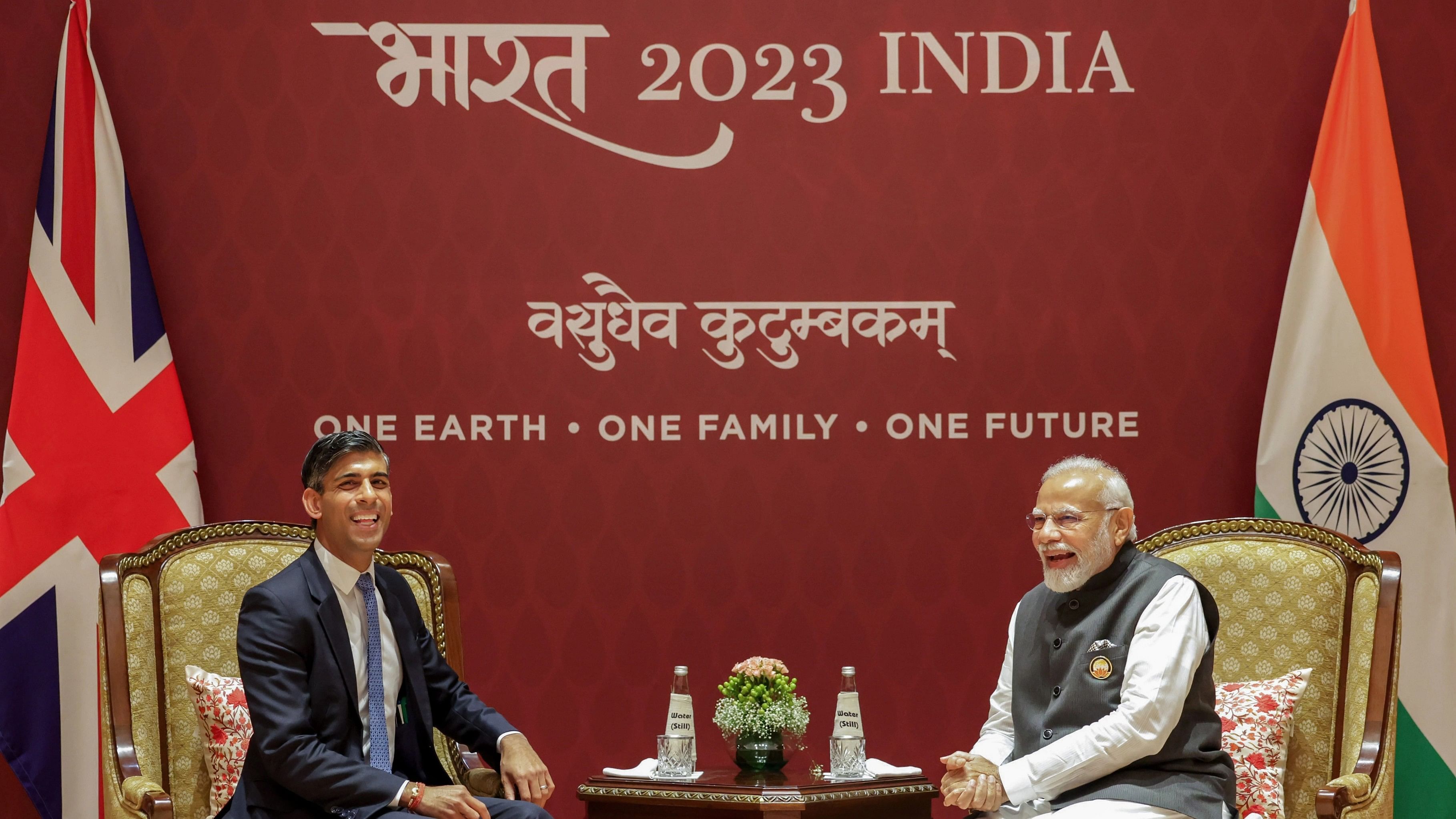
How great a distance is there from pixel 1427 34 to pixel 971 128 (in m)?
1.61

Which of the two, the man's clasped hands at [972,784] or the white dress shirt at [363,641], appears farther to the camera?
the white dress shirt at [363,641]

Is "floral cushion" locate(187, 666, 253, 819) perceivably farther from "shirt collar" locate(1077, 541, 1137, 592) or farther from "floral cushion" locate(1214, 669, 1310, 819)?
"floral cushion" locate(1214, 669, 1310, 819)

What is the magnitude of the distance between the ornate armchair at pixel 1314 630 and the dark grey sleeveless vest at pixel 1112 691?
1.66 ft

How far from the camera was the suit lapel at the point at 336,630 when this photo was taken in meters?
2.93

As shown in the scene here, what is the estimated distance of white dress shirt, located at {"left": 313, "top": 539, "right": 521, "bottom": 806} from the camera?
119 inches

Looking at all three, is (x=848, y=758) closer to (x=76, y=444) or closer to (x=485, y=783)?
(x=485, y=783)

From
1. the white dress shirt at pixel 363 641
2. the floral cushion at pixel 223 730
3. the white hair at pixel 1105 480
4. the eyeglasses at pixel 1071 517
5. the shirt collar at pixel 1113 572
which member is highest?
the white hair at pixel 1105 480

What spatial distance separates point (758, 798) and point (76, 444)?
2415 millimetres

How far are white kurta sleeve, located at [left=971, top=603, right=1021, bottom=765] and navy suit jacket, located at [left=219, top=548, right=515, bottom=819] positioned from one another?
3.86 ft

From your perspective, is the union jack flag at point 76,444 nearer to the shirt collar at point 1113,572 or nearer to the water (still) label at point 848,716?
the shirt collar at point 1113,572

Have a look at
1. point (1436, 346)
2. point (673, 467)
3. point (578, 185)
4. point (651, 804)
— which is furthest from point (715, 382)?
point (1436, 346)

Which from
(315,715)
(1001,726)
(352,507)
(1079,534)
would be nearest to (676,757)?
(1001,726)

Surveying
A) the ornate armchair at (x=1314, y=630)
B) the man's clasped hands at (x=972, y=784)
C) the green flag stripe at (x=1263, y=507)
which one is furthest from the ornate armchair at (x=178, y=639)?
the green flag stripe at (x=1263, y=507)

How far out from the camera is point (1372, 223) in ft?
14.1
